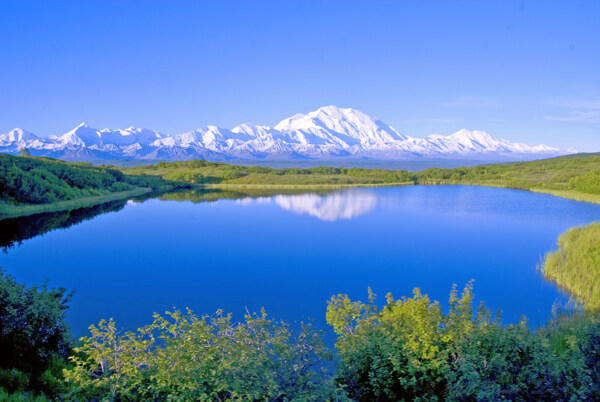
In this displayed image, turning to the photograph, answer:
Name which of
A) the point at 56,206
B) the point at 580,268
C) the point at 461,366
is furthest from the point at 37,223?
the point at 580,268

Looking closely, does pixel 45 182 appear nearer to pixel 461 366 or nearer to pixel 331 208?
pixel 331 208


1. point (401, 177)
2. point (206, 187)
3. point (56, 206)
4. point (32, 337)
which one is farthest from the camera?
point (401, 177)

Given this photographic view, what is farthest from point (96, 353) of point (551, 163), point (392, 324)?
point (551, 163)

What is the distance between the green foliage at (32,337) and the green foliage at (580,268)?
1409 centimetres

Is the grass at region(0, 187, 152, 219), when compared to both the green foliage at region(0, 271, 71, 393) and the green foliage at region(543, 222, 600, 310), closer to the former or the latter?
the green foliage at region(0, 271, 71, 393)

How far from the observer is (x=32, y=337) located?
8148mm

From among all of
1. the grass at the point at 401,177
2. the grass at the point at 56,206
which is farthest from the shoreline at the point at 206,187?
the grass at the point at 401,177

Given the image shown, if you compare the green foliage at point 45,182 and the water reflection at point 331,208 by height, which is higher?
the green foliage at point 45,182

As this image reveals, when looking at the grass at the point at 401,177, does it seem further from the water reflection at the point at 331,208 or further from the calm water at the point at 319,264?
the calm water at the point at 319,264

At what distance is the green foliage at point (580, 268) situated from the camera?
44.1ft

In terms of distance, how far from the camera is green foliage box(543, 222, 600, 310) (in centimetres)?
1345

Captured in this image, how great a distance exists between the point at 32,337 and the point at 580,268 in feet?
59.1

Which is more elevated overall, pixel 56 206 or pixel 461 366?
pixel 461 366

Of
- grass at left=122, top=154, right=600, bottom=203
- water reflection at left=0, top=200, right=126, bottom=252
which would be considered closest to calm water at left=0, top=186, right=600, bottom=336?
water reflection at left=0, top=200, right=126, bottom=252
